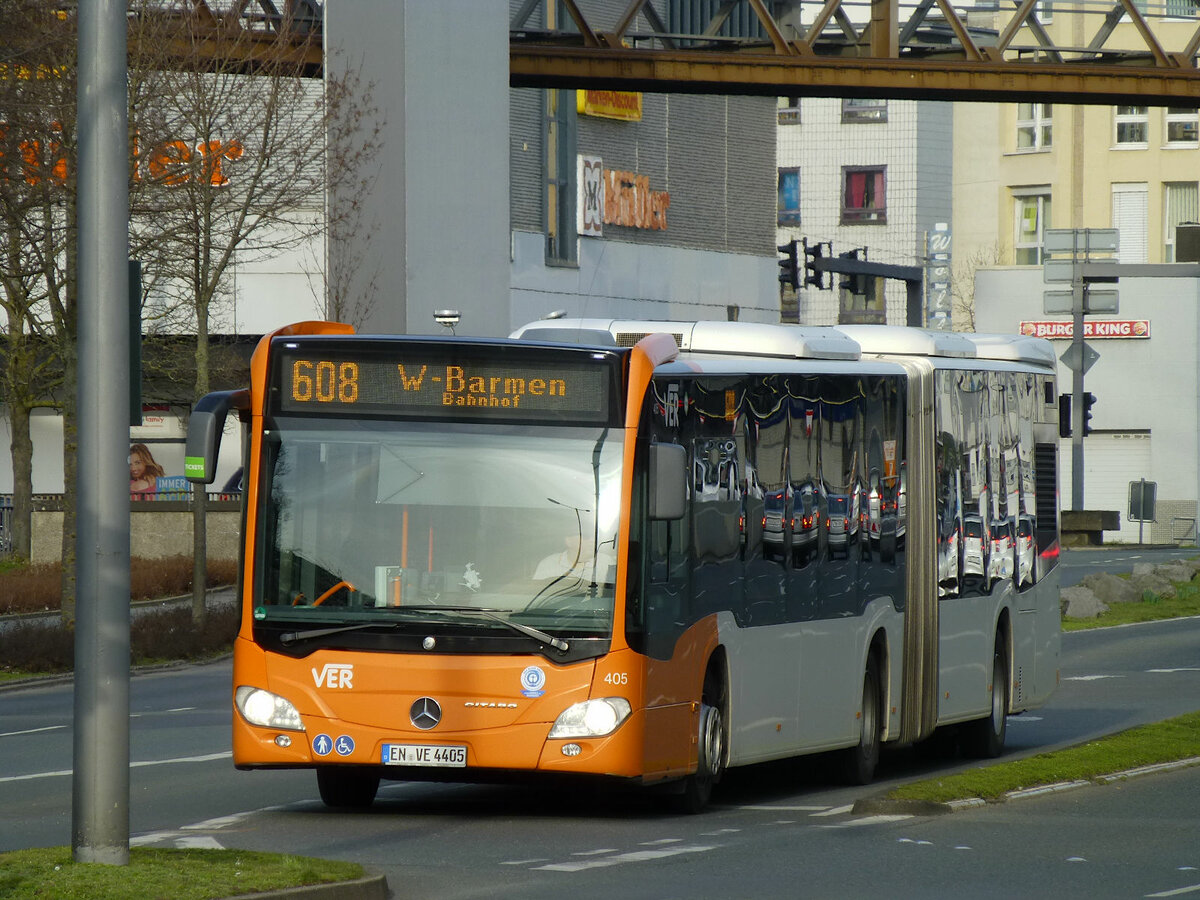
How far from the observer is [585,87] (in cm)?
3083

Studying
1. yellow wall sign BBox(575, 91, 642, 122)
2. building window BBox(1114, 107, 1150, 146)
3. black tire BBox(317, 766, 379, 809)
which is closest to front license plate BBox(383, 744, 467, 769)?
black tire BBox(317, 766, 379, 809)

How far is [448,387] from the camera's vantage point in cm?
1216

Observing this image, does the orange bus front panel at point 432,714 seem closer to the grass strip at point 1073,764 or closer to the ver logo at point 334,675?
the ver logo at point 334,675

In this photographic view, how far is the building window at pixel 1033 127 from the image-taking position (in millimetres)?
73812

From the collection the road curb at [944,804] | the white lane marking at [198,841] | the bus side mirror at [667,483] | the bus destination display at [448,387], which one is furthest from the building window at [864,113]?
the white lane marking at [198,841]

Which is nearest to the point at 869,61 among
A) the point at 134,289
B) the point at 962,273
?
the point at 134,289

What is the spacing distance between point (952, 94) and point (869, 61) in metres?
1.45

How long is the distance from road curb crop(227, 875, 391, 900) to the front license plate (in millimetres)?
2428

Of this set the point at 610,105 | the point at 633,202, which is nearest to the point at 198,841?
the point at 610,105

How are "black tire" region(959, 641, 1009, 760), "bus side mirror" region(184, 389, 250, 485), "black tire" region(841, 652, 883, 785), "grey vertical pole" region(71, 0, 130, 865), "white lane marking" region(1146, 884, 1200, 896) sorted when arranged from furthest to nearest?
"black tire" region(959, 641, 1009, 760) < "black tire" region(841, 652, 883, 785) < "bus side mirror" region(184, 389, 250, 485) < "white lane marking" region(1146, 884, 1200, 896) < "grey vertical pole" region(71, 0, 130, 865)

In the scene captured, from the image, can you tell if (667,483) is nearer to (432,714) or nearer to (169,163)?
(432,714)

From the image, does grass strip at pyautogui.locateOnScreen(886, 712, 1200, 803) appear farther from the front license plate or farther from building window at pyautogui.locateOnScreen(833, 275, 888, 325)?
building window at pyautogui.locateOnScreen(833, 275, 888, 325)

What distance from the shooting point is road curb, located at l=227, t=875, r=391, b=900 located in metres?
8.46

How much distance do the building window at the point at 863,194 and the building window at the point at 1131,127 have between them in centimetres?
1199
